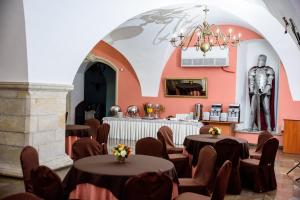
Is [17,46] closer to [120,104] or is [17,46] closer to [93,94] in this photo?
[120,104]

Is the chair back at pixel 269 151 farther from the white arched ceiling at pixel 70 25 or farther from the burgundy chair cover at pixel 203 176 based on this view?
the white arched ceiling at pixel 70 25

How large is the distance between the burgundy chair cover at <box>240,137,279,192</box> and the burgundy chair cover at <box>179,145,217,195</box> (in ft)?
5.03

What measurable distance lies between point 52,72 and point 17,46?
2.65 feet

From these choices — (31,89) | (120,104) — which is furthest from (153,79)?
(31,89)

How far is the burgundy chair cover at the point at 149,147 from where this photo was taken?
16.3ft

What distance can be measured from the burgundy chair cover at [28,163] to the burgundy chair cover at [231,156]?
8.72ft

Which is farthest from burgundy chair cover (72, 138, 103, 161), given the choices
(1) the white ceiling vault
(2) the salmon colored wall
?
(2) the salmon colored wall

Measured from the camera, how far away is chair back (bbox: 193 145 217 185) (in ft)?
13.1

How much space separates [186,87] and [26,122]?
21.0 ft

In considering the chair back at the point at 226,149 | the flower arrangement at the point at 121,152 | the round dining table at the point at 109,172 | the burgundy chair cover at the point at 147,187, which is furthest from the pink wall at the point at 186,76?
the burgundy chair cover at the point at 147,187

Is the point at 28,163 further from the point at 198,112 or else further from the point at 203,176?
the point at 198,112

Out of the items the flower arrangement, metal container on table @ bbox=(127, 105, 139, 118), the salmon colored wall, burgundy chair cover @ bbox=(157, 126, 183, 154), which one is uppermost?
the salmon colored wall

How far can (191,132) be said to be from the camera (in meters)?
9.59

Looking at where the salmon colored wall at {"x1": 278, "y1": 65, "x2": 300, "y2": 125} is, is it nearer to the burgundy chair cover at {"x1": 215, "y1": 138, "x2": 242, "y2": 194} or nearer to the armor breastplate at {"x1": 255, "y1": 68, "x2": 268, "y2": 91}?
the armor breastplate at {"x1": 255, "y1": 68, "x2": 268, "y2": 91}
